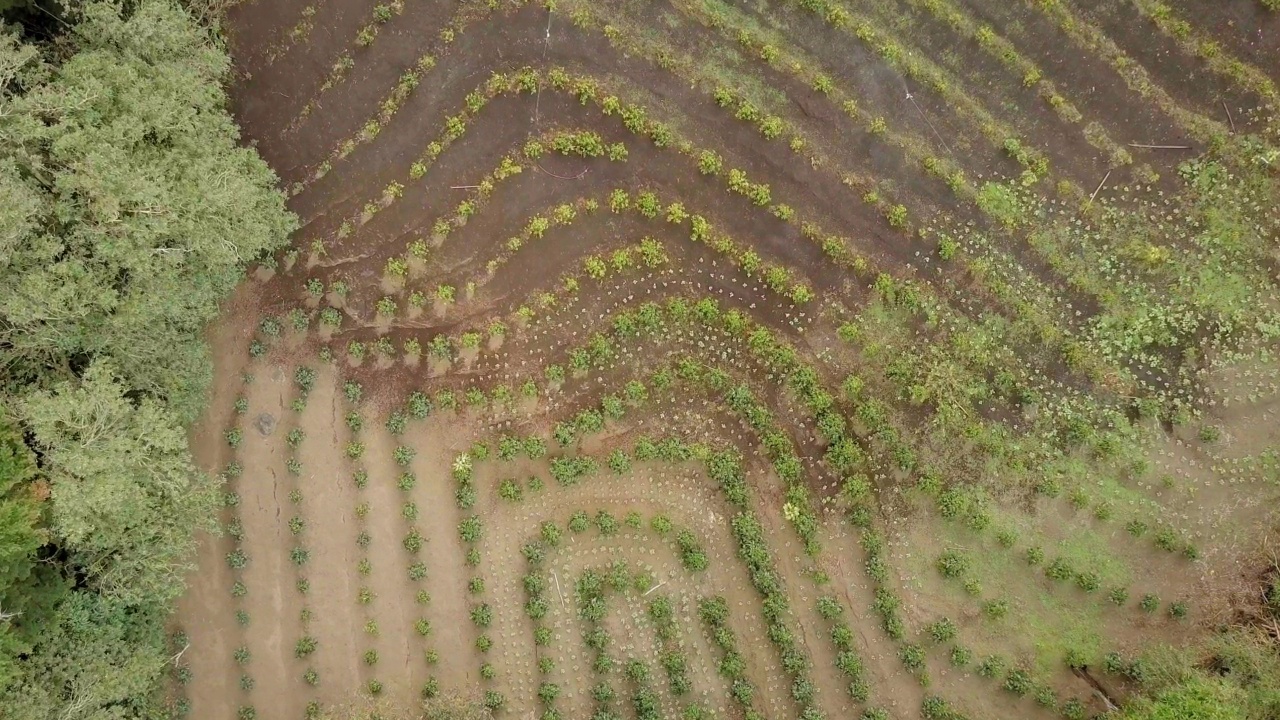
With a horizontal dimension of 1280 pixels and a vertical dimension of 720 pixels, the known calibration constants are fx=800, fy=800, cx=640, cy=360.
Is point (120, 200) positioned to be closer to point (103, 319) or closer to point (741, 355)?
point (103, 319)

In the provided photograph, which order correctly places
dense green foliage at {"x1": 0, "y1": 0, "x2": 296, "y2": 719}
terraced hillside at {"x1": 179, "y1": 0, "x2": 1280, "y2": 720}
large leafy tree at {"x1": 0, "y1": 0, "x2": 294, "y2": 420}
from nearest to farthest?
large leafy tree at {"x1": 0, "y1": 0, "x2": 294, "y2": 420}, dense green foliage at {"x1": 0, "y1": 0, "x2": 296, "y2": 719}, terraced hillside at {"x1": 179, "y1": 0, "x2": 1280, "y2": 720}

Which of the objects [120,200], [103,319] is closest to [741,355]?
[120,200]

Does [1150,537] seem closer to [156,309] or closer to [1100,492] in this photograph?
[1100,492]

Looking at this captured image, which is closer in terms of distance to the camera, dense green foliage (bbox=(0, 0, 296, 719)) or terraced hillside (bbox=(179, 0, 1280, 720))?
dense green foliage (bbox=(0, 0, 296, 719))

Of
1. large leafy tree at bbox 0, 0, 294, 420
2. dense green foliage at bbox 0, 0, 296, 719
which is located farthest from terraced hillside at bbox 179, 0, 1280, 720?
large leafy tree at bbox 0, 0, 294, 420

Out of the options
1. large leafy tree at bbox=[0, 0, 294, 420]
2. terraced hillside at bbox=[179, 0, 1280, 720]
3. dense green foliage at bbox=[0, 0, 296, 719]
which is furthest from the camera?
terraced hillside at bbox=[179, 0, 1280, 720]

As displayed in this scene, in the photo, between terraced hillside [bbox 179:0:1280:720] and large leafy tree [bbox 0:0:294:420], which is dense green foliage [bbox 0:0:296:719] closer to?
large leafy tree [bbox 0:0:294:420]
